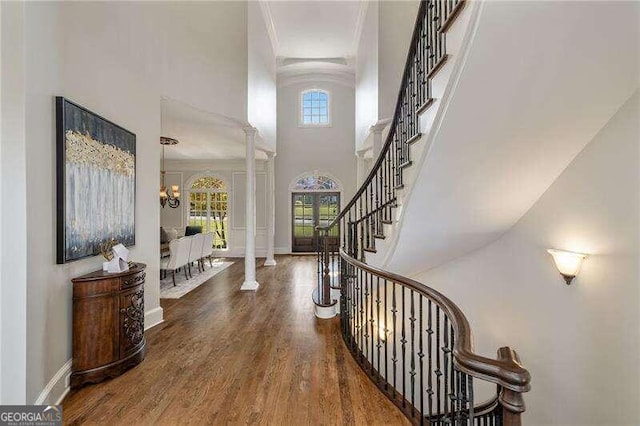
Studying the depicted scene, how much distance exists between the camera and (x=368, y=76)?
17.3 feet

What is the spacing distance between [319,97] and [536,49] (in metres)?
8.11

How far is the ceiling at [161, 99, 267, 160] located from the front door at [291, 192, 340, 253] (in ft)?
6.59

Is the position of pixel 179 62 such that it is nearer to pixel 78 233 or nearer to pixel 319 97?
pixel 78 233

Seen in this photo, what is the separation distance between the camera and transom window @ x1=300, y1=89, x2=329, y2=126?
8.95 meters

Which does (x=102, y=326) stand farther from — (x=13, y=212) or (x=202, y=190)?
(x=202, y=190)

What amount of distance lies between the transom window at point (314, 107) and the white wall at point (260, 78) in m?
2.01

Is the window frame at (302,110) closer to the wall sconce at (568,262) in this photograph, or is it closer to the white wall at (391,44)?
the white wall at (391,44)

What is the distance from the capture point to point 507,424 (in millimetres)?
976

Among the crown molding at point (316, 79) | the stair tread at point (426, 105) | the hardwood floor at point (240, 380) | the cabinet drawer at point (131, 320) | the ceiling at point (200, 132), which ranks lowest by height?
the hardwood floor at point (240, 380)

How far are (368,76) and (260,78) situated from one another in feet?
7.08

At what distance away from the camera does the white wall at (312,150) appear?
877 centimetres

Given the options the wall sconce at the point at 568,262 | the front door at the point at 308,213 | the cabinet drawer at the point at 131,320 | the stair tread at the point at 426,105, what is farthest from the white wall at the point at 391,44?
the front door at the point at 308,213

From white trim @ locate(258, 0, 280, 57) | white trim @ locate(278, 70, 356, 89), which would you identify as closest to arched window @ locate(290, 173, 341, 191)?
white trim @ locate(278, 70, 356, 89)

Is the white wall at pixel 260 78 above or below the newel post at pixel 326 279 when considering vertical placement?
above
